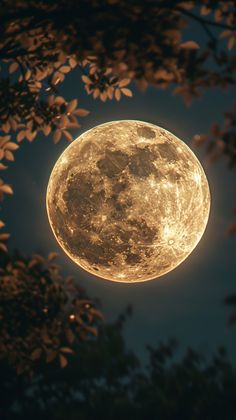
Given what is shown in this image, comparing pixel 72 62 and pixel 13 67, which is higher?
pixel 72 62

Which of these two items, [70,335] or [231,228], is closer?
[231,228]

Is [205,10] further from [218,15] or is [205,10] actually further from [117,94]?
[117,94]

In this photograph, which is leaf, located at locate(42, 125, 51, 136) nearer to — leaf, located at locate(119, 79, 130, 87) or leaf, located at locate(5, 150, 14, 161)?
leaf, located at locate(5, 150, 14, 161)

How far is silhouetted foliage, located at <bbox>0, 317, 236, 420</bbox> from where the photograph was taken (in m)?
19.3

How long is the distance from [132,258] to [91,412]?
12581 mm

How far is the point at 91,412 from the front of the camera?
2064cm

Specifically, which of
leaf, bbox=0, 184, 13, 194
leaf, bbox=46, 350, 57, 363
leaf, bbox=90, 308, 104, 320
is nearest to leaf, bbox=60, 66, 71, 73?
leaf, bbox=0, 184, 13, 194

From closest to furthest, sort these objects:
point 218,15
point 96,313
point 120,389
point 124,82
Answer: point 218,15
point 96,313
point 124,82
point 120,389

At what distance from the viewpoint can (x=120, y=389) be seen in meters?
22.0

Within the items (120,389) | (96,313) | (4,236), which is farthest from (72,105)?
(120,389)

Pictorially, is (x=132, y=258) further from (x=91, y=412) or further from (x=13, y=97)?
(x=91, y=412)

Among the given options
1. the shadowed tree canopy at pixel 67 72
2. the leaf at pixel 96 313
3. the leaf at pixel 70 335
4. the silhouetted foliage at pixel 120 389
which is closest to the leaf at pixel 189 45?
the shadowed tree canopy at pixel 67 72

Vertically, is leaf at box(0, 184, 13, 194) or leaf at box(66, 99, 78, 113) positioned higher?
leaf at box(66, 99, 78, 113)

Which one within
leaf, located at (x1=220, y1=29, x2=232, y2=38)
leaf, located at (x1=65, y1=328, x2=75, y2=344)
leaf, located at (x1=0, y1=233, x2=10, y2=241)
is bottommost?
leaf, located at (x1=65, y1=328, x2=75, y2=344)
